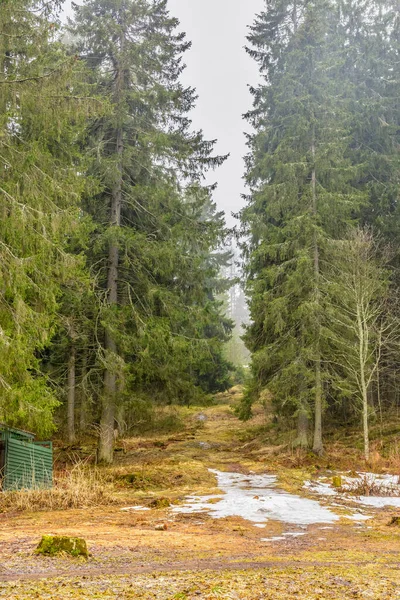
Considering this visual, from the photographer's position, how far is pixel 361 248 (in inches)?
584

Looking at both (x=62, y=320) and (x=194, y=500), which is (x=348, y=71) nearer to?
(x=62, y=320)

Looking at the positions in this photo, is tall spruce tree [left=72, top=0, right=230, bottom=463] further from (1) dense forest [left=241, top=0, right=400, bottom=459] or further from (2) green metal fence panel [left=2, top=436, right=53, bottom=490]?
(2) green metal fence panel [left=2, top=436, right=53, bottom=490]

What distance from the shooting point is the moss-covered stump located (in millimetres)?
4383

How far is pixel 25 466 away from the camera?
9188 mm

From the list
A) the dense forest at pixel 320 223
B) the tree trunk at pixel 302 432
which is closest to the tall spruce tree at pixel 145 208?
the dense forest at pixel 320 223

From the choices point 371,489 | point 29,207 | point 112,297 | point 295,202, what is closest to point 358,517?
point 371,489

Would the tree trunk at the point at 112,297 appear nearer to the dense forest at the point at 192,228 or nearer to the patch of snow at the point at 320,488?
the dense forest at the point at 192,228

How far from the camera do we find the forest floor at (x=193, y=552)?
11.2ft

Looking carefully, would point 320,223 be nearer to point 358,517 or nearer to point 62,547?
point 358,517

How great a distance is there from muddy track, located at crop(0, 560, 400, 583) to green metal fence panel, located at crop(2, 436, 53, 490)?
5074 millimetres

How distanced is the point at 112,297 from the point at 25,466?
6.14 m

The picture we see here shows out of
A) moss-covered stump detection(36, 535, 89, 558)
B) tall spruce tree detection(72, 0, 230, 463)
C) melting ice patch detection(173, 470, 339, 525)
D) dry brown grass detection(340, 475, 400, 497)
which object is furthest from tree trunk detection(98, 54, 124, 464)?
moss-covered stump detection(36, 535, 89, 558)

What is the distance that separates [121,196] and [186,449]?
29.9ft

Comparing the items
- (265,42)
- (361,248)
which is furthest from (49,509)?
(265,42)
